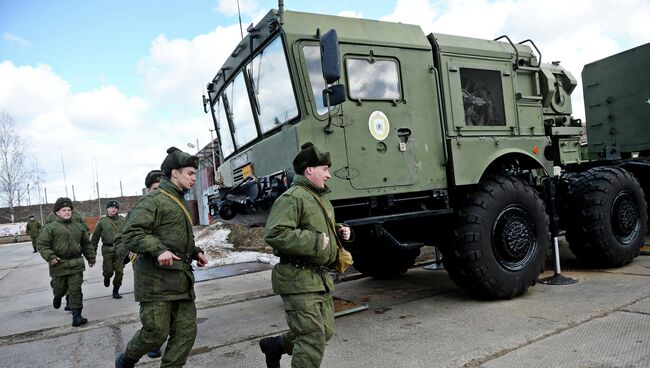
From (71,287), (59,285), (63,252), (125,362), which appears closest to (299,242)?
(125,362)

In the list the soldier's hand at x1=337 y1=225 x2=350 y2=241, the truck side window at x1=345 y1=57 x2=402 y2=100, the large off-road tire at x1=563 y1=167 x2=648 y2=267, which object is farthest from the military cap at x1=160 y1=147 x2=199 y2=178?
the large off-road tire at x1=563 y1=167 x2=648 y2=267

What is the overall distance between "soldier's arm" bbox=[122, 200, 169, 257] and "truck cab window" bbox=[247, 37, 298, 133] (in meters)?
1.81

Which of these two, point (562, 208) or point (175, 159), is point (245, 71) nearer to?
point (175, 159)

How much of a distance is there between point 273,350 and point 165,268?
2.99ft

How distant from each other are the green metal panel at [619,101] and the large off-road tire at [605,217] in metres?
1.92

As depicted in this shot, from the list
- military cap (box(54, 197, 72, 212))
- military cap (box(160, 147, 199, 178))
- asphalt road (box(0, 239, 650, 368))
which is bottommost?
asphalt road (box(0, 239, 650, 368))

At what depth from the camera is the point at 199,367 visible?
374 centimetres

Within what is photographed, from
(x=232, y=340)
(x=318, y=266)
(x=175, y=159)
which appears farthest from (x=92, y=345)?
(x=318, y=266)

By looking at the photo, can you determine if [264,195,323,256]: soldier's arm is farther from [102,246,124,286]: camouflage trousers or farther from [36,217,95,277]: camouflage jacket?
[102,246,124,286]: camouflage trousers

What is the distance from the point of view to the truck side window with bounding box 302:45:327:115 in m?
4.36

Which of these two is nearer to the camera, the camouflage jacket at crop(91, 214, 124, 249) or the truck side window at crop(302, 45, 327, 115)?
the truck side window at crop(302, 45, 327, 115)

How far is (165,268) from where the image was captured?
3.07 metres

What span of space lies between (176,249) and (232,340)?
163 cm

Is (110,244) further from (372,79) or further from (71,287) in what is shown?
(372,79)
